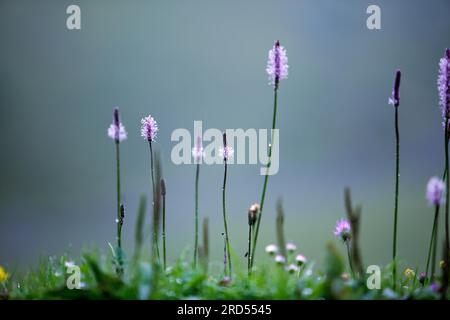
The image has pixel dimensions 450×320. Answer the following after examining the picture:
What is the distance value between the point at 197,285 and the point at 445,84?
5.56 ft

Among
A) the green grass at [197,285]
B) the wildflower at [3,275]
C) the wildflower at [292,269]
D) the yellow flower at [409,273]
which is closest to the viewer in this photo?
the green grass at [197,285]

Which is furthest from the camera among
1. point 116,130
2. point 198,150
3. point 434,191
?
point 198,150

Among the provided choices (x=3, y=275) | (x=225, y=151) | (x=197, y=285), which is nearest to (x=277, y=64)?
(x=225, y=151)

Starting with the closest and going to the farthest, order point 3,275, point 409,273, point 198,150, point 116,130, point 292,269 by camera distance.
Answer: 1. point 116,130
2. point 198,150
3. point 292,269
4. point 3,275
5. point 409,273

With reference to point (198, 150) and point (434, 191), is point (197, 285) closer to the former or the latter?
point (198, 150)

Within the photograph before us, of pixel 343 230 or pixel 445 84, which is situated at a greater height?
pixel 445 84

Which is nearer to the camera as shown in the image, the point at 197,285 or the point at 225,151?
the point at 197,285

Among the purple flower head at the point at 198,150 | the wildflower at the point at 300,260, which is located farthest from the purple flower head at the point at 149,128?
the wildflower at the point at 300,260

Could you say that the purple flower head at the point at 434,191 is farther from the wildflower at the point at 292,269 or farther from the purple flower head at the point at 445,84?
the wildflower at the point at 292,269

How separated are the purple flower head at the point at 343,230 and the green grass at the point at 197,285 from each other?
336 mm

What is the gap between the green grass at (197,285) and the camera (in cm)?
230

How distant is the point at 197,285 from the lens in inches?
99.0
